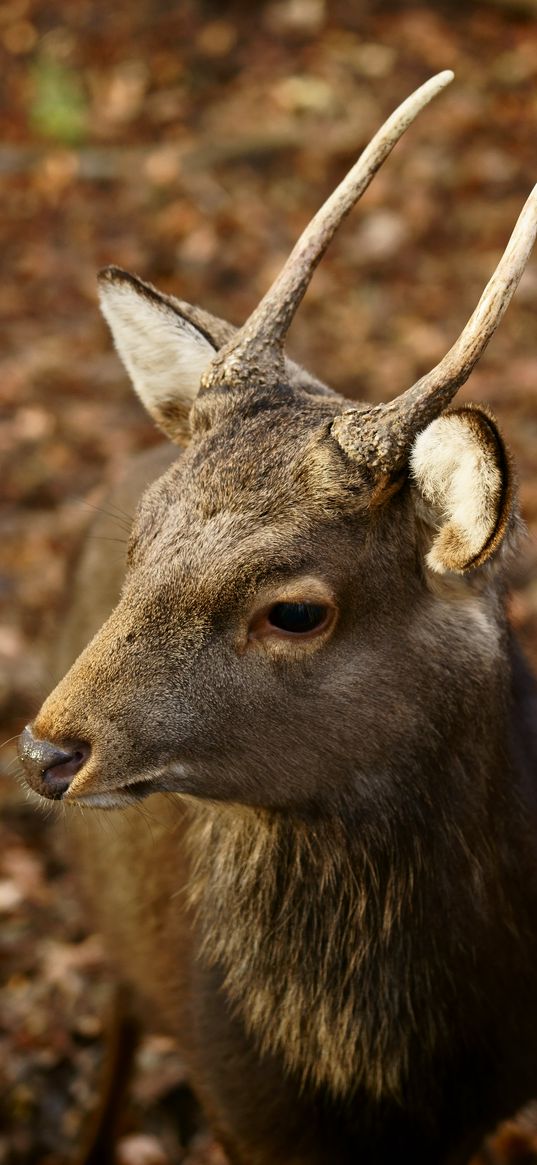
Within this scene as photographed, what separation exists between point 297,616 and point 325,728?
31 cm

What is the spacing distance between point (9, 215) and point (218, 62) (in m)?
2.25

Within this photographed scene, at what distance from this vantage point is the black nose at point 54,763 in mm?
2979

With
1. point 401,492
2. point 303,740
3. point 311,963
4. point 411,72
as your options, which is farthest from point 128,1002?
point 411,72

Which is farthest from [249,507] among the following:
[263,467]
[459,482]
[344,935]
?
[344,935]

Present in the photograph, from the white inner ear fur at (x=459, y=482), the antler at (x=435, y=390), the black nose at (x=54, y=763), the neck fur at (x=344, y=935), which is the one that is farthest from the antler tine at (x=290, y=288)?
the neck fur at (x=344, y=935)

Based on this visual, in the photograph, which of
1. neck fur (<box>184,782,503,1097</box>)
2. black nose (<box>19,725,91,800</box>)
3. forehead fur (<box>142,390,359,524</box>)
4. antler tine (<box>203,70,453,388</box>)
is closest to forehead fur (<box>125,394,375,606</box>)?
forehead fur (<box>142,390,359,524</box>)

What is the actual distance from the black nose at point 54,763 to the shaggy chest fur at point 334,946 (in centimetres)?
60

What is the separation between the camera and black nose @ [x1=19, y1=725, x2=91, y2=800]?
2979 millimetres

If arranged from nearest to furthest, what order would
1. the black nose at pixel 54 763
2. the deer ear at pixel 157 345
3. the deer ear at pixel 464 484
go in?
the deer ear at pixel 464 484
the black nose at pixel 54 763
the deer ear at pixel 157 345

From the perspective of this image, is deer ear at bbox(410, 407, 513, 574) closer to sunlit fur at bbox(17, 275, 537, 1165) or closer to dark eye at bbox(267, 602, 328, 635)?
sunlit fur at bbox(17, 275, 537, 1165)

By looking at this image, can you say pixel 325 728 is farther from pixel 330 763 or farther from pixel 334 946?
pixel 334 946

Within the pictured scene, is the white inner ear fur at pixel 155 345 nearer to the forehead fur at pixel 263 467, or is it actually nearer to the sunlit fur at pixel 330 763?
the sunlit fur at pixel 330 763

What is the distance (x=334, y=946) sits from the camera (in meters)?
3.51

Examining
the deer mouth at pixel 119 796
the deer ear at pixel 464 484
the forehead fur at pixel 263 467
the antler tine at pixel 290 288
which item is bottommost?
the deer mouth at pixel 119 796
